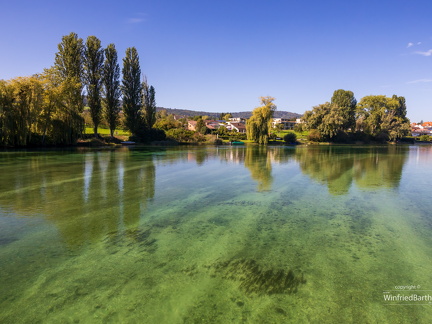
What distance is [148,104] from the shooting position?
49.1 metres

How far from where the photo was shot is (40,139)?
99.8ft

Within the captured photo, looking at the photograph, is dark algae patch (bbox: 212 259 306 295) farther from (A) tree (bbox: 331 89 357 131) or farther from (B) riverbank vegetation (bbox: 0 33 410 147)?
(A) tree (bbox: 331 89 357 131)

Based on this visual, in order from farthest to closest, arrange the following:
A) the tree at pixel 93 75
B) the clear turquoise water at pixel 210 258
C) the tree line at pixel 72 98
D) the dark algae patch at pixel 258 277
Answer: the tree at pixel 93 75 → the tree line at pixel 72 98 → the dark algae patch at pixel 258 277 → the clear turquoise water at pixel 210 258

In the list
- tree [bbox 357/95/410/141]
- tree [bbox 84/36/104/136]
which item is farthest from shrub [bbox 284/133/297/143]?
tree [bbox 84/36/104/136]

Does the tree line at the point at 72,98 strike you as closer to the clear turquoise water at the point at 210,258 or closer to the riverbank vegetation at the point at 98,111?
the riverbank vegetation at the point at 98,111

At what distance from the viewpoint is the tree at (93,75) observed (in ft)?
122

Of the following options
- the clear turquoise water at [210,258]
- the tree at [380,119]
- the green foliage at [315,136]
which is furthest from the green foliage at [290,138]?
the clear turquoise water at [210,258]

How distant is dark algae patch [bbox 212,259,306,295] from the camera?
324 cm

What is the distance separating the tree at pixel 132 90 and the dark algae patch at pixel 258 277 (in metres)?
42.6

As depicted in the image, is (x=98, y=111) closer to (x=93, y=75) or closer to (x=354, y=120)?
(x=93, y=75)

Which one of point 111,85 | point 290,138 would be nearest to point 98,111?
point 111,85

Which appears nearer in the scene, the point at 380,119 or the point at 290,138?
the point at 290,138

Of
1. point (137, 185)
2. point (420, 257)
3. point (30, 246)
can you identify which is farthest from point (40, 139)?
point (420, 257)

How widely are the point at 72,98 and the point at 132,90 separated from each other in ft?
40.9
